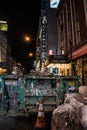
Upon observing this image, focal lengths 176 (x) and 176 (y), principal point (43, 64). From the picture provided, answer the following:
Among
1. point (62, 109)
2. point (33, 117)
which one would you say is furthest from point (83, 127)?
point (33, 117)

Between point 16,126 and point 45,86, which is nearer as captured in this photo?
point 16,126

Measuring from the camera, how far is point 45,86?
701 centimetres

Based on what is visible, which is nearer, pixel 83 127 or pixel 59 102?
pixel 83 127

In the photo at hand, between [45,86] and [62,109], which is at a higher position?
[45,86]

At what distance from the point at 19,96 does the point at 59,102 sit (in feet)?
5.18

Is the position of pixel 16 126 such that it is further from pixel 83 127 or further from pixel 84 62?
pixel 84 62

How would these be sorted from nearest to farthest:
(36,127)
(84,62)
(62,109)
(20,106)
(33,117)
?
(62,109) → (36,127) → (20,106) → (33,117) → (84,62)

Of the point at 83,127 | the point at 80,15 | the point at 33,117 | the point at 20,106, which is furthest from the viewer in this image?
the point at 80,15

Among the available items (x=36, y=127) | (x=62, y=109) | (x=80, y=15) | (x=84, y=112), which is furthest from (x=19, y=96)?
(x=80, y=15)

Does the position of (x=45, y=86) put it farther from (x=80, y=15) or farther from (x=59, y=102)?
(x=80, y=15)

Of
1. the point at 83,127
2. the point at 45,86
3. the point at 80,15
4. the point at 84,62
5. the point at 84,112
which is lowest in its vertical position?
the point at 83,127

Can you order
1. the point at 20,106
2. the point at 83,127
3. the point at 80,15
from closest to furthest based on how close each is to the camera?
the point at 83,127 < the point at 20,106 < the point at 80,15

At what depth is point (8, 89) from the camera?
22.9 ft

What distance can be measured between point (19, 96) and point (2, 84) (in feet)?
2.68
